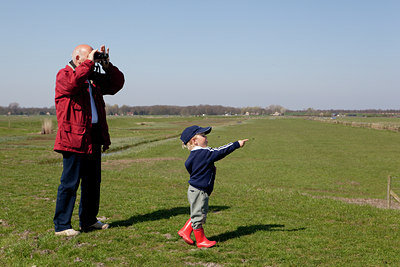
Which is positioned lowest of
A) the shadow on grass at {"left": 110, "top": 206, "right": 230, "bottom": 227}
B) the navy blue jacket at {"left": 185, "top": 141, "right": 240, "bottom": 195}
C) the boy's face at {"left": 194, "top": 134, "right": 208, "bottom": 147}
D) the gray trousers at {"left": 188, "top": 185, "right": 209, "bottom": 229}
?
the shadow on grass at {"left": 110, "top": 206, "right": 230, "bottom": 227}

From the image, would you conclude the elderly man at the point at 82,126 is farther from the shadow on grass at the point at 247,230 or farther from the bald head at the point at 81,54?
the shadow on grass at the point at 247,230

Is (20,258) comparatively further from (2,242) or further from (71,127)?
(71,127)

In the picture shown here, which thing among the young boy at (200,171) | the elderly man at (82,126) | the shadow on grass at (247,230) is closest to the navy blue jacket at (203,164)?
the young boy at (200,171)

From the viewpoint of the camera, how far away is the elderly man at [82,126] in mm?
5594

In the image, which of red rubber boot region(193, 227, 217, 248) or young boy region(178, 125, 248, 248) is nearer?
young boy region(178, 125, 248, 248)

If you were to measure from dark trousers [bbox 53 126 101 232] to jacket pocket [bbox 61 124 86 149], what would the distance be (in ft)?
0.71

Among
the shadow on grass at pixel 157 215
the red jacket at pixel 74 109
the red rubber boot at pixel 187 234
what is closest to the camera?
the red jacket at pixel 74 109

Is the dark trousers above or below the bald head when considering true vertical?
below

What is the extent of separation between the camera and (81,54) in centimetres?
573

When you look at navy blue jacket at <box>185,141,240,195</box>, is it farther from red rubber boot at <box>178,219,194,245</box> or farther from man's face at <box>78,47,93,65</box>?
man's face at <box>78,47,93,65</box>

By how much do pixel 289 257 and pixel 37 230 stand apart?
4595mm

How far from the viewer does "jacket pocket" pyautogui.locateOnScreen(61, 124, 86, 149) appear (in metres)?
5.68

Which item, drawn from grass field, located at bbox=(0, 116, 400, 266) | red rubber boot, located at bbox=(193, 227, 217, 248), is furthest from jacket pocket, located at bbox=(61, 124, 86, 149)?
red rubber boot, located at bbox=(193, 227, 217, 248)

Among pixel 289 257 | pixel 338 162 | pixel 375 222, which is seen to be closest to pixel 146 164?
pixel 338 162
